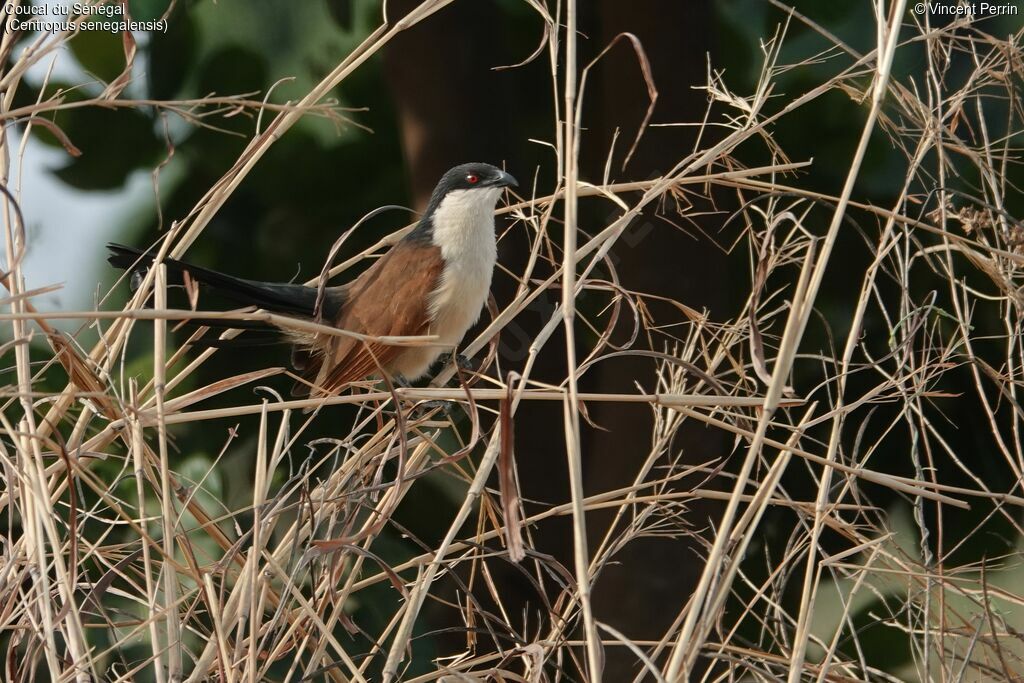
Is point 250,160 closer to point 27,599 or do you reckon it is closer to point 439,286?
point 27,599

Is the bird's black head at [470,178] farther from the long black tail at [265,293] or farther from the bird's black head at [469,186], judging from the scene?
the long black tail at [265,293]

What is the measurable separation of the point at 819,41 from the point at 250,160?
1860 millimetres

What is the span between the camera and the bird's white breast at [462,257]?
1.28 metres

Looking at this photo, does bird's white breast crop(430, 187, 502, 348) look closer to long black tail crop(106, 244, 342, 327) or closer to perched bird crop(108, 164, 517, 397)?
perched bird crop(108, 164, 517, 397)

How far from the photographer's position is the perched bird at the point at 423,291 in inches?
49.6

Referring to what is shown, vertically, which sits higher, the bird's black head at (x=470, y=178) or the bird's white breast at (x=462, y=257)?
the bird's black head at (x=470, y=178)

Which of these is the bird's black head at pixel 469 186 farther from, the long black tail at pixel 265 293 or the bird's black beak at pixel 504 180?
the long black tail at pixel 265 293

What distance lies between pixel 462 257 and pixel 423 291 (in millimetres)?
67

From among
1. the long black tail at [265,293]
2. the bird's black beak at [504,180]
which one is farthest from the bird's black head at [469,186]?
the long black tail at [265,293]

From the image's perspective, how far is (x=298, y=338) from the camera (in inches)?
51.9

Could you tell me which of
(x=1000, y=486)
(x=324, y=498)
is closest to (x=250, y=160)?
(x=324, y=498)

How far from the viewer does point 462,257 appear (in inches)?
50.9

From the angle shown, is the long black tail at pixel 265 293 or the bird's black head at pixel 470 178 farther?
the bird's black head at pixel 470 178

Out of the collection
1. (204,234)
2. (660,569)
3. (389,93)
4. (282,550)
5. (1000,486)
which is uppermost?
A: (282,550)
